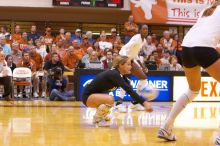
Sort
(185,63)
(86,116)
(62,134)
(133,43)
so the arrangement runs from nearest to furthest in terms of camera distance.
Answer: (185,63)
(62,134)
(86,116)
(133,43)

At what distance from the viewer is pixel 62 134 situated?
660 centimetres

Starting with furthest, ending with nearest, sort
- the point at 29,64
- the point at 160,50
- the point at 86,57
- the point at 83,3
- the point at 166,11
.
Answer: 1. the point at 166,11
2. the point at 83,3
3. the point at 160,50
4. the point at 86,57
5. the point at 29,64

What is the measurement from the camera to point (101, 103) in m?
7.66

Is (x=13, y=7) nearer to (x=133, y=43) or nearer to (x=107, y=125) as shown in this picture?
(x=133, y=43)

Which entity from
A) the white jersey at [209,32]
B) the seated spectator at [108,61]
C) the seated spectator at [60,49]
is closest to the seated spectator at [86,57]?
the seated spectator at [108,61]

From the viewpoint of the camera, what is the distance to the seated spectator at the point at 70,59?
51.7ft

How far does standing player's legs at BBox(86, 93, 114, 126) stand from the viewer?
7633 mm

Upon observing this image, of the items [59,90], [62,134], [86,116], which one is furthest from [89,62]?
[62,134]

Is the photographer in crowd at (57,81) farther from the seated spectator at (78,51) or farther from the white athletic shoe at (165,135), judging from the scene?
the white athletic shoe at (165,135)

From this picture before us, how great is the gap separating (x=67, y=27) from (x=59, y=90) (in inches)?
280

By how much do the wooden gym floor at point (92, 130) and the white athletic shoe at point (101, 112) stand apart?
156mm

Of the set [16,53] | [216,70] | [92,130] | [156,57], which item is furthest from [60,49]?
[216,70]

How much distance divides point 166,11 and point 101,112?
1199 cm

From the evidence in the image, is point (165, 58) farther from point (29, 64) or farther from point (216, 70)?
point (216, 70)
